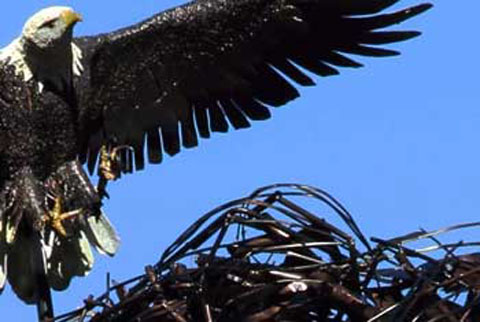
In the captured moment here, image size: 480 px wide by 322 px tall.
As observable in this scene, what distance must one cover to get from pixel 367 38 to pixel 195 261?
3086mm

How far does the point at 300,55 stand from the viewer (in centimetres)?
818

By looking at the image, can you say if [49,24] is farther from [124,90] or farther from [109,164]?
[109,164]

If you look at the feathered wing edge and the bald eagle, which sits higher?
Answer: the bald eagle

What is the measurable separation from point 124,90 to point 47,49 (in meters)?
0.46

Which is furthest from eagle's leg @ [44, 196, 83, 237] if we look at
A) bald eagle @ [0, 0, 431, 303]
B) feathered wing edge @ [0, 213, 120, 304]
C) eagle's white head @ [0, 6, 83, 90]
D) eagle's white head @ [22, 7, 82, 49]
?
eagle's white head @ [22, 7, 82, 49]

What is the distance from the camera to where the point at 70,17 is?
776cm

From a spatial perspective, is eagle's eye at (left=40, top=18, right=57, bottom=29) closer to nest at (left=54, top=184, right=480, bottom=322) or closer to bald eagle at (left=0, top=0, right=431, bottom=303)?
bald eagle at (left=0, top=0, right=431, bottom=303)

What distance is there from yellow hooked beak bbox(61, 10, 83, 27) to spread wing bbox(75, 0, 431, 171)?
0.32 meters

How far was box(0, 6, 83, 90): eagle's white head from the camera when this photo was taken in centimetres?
778

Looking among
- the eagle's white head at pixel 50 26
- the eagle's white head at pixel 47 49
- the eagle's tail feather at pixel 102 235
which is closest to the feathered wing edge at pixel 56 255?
the eagle's tail feather at pixel 102 235

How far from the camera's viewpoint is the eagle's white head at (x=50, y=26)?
777 cm

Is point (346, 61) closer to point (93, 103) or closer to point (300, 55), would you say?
point (300, 55)

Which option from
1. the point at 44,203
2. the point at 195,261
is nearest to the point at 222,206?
the point at 195,261

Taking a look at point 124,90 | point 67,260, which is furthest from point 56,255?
point 124,90
